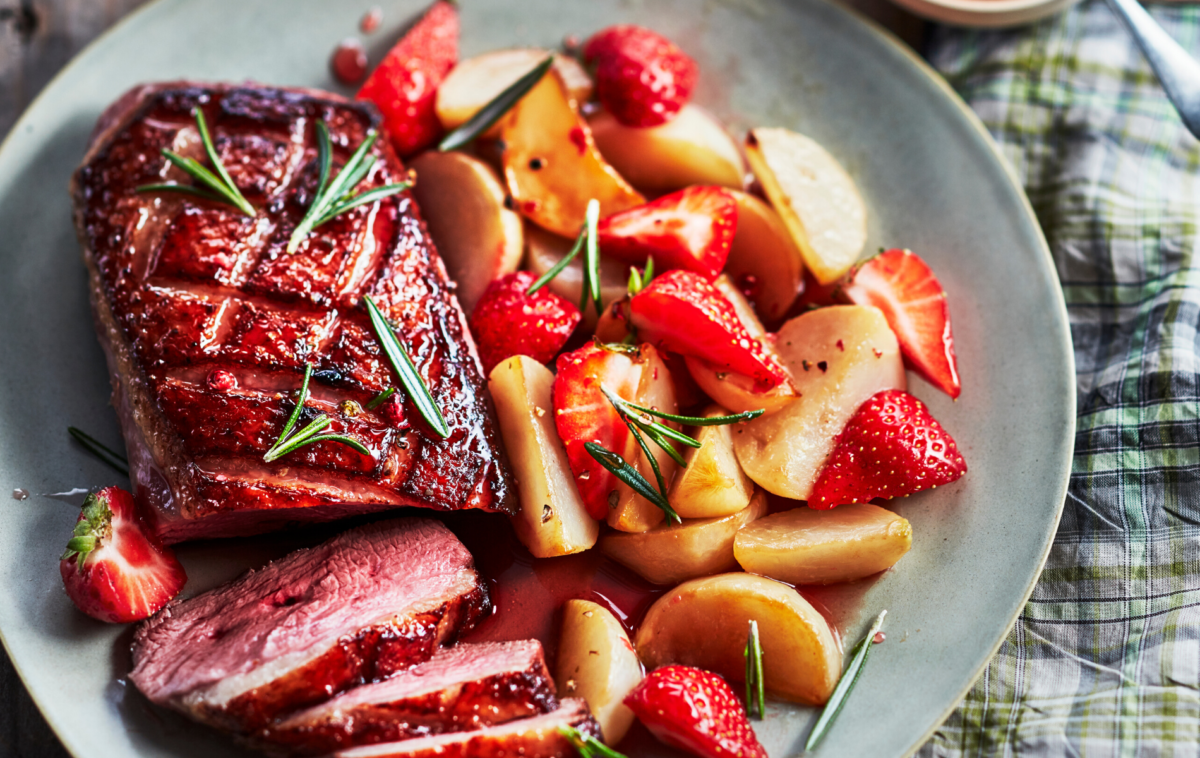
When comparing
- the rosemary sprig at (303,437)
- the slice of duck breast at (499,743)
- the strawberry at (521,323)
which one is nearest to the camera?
the slice of duck breast at (499,743)

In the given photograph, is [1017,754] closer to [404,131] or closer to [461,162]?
[461,162]

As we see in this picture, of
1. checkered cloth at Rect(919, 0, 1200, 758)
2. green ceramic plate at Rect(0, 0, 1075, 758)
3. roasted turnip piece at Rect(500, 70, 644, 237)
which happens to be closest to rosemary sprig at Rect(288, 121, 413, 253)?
roasted turnip piece at Rect(500, 70, 644, 237)

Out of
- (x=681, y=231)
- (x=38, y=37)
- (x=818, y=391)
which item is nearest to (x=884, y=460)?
(x=818, y=391)

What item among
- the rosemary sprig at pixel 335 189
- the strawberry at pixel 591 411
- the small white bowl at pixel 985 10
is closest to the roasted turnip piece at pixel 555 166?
the rosemary sprig at pixel 335 189

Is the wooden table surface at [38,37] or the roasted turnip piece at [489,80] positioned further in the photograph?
the wooden table surface at [38,37]

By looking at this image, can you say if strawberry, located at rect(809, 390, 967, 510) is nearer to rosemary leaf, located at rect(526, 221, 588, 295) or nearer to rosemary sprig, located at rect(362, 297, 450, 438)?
rosemary leaf, located at rect(526, 221, 588, 295)

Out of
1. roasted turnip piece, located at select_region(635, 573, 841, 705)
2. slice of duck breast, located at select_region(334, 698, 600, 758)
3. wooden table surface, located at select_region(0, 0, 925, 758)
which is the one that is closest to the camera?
slice of duck breast, located at select_region(334, 698, 600, 758)

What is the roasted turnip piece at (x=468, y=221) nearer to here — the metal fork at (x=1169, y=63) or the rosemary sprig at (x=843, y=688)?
the rosemary sprig at (x=843, y=688)
